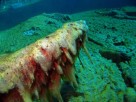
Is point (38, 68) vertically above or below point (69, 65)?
above

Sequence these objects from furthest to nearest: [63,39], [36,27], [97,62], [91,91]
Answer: [36,27] → [97,62] → [91,91] → [63,39]

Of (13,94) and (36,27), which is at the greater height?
(13,94)

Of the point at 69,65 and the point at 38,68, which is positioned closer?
the point at 38,68

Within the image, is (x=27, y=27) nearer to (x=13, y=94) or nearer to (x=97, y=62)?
(x=97, y=62)

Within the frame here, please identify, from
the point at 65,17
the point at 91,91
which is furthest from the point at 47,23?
the point at 91,91

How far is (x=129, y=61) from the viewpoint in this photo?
412cm

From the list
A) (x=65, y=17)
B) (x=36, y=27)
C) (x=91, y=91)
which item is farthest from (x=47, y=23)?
(x=91, y=91)

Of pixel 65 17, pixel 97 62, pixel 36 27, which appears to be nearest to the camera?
pixel 97 62

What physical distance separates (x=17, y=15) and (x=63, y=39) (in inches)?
737

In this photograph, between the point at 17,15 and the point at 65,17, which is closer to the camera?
the point at 65,17

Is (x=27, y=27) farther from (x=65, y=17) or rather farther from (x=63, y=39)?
Result: (x=63, y=39)

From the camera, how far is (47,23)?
704 cm

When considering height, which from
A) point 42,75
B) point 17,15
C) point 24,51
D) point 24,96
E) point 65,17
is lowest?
point 17,15

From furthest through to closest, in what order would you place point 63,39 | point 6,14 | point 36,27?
1. point 6,14
2. point 36,27
3. point 63,39
